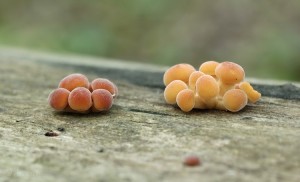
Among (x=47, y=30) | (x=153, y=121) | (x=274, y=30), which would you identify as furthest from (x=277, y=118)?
(x=47, y=30)

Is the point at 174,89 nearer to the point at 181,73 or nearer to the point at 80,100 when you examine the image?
the point at 181,73

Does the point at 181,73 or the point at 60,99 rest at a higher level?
the point at 181,73

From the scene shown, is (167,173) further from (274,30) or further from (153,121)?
(274,30)

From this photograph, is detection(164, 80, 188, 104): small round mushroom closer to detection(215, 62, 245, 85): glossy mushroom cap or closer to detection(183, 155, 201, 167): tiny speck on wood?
detection(215, 62, 245, 85): glossy mushroom cap

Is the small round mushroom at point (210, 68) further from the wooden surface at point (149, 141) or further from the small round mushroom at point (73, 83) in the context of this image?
the small round mushroom at point (73, 83)

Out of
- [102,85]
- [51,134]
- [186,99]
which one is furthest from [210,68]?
[51,134]

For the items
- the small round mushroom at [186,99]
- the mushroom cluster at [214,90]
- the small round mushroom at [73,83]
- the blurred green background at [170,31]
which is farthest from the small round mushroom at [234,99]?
the blurred green background at [170,31]
